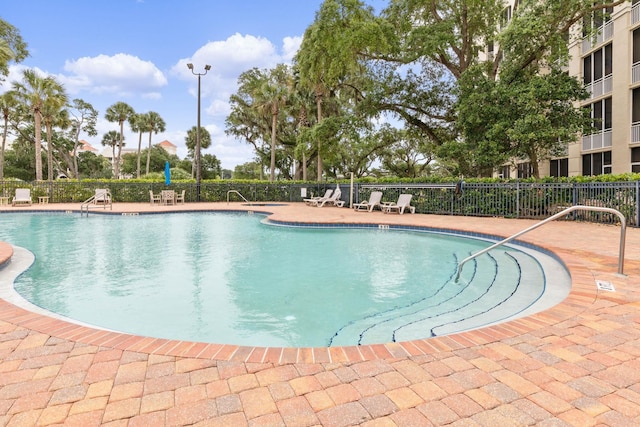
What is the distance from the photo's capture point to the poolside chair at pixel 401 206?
1395 centimetres

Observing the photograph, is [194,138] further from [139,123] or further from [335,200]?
Result: [335,200]

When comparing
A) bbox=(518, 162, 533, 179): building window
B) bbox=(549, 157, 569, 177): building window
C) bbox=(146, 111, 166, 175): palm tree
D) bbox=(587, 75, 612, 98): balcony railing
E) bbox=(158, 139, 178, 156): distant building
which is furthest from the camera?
bbox=(158, 139, 178, 156): distant building

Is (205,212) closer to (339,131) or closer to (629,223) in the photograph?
(339,131)

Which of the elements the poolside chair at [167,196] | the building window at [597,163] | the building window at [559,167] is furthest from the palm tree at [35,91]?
the building window at [597,163]

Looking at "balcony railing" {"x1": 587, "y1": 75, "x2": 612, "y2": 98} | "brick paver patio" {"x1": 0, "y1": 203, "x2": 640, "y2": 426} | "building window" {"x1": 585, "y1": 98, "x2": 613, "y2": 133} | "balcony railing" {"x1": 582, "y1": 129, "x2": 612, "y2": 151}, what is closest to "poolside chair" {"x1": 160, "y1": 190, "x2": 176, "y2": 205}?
"brick paver patio" {"x1": 0, "y1": 203, "x2": 640, "y2": 426}

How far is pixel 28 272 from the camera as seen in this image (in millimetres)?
5531

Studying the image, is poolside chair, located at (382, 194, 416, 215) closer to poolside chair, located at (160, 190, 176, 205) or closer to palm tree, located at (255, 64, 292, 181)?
poolside chair, located at (160, 190, 176, 205)

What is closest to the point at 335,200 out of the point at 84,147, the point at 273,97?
the point at 273,97

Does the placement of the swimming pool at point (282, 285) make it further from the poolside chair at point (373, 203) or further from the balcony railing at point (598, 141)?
the balcony railing at point (598, 141)

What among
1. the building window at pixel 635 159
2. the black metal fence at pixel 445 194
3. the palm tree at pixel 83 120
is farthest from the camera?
the palm tree at pixel 83 120

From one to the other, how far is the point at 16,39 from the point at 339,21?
1954cm

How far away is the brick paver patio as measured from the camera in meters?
1.81

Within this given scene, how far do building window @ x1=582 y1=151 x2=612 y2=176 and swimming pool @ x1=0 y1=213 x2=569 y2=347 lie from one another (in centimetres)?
1376

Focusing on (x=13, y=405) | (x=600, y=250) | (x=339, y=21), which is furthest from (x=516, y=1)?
(x=13, y=405)
